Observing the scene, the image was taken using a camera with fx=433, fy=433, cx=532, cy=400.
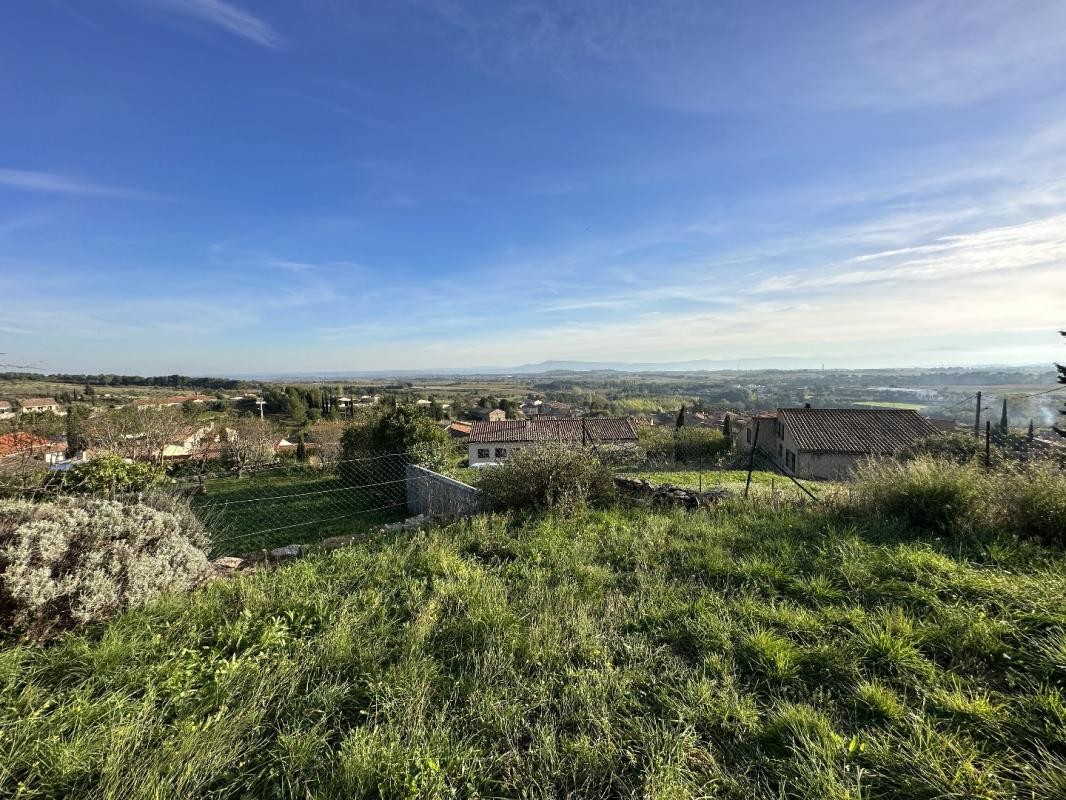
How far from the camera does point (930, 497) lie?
16.1 feet

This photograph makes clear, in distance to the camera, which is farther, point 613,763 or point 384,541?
point 384,541

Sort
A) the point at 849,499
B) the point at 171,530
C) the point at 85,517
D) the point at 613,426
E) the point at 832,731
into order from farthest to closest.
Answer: the point at 613,426 → the point at 849,499 → the point at 171,530 → the point at 85,517 → the point at 832,731

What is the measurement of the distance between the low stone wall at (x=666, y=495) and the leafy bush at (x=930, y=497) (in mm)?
1797

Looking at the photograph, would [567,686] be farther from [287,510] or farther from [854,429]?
[854,429]

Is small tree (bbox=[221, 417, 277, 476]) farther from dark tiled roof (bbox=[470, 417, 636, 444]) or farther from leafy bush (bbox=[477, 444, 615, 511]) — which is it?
leafy bush (bbox=[477, 444, 615, 511])

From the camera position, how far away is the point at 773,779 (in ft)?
6.00

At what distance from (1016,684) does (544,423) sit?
25.3 m

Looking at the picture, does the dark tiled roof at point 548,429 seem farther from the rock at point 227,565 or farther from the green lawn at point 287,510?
the rock at point 227,565

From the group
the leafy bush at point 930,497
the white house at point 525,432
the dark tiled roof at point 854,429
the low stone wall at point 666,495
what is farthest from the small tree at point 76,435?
the dark tiled roof at point 854,429

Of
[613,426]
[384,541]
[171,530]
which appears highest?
[171,530]

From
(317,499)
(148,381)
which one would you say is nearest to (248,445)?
(317,499)

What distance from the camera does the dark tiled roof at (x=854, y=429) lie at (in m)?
21.8

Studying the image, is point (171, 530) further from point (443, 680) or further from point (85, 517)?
point (443, 680)

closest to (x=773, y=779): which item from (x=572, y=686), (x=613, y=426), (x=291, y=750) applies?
(x=572, y=686)
